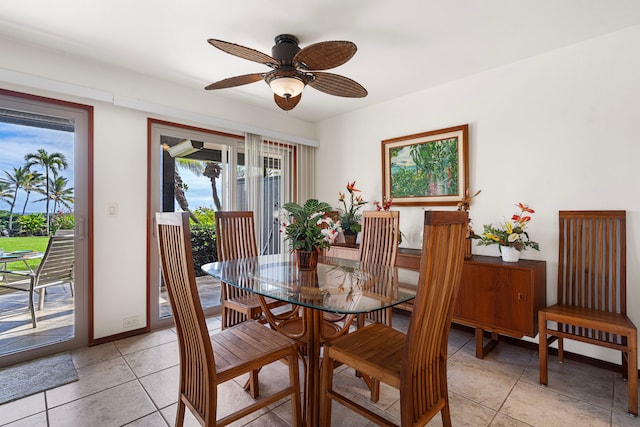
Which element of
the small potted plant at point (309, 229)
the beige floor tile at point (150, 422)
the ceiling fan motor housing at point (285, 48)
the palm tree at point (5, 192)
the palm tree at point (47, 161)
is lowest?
the beige floor tile at point (150, 422)

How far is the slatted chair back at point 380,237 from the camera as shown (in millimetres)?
2315

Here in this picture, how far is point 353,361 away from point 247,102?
3122 mm

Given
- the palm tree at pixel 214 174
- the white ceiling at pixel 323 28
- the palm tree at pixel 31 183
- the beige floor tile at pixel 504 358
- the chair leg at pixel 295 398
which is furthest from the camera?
the palm tree at pixel 214 174

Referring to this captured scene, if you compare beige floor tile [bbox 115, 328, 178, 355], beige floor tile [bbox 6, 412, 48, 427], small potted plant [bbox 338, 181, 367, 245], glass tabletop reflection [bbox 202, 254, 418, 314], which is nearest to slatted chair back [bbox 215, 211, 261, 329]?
glass tabletop reflection [bbox 202, 254, 418, 314]

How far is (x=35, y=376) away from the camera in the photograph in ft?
6.95

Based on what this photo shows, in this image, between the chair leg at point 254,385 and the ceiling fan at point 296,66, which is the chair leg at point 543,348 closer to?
the chair leg at point 254,385

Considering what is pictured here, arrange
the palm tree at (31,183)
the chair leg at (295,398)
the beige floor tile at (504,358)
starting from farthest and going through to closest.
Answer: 1. the palm tree at (31,183)
2. the beige floor tile at (504,358)
3. the chair leg at (295,398)

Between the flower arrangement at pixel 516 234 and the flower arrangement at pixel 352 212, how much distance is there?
4.54 ft

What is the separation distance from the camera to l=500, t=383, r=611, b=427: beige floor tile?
1700 millimetres

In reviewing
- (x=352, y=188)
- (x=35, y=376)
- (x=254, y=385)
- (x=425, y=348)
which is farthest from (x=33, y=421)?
(x=352, y=188)

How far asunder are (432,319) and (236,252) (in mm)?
1794

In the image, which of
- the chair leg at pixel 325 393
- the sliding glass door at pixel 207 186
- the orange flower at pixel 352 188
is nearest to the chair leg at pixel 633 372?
the chair leg at pixel 325 393

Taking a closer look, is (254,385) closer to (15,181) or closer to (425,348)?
(425,348)

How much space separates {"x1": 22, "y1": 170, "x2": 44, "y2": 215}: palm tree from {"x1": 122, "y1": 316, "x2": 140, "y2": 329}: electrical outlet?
120cm
